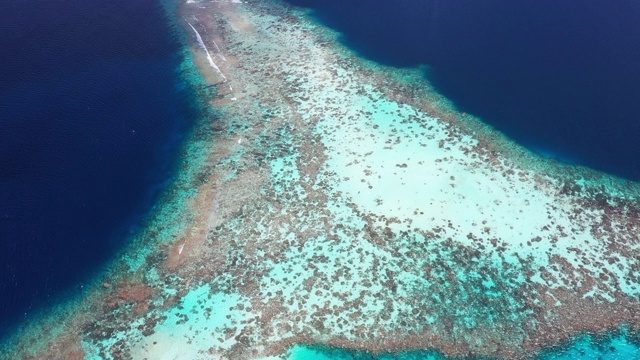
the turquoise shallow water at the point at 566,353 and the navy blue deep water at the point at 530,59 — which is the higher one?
the navy blue deep water at the point at 530,59

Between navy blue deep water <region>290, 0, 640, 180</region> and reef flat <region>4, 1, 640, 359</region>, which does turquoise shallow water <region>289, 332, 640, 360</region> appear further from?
navy blue deep water <region>290, 0, 640, 180</region>

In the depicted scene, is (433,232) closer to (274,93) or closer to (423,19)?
(274,93)

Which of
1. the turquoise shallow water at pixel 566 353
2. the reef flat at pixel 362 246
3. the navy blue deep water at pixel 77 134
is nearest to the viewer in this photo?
the turquoise shallow water at pixel 566 353

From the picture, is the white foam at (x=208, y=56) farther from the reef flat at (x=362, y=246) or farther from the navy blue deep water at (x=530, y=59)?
the navy blue deep water at (x=530, y=59)

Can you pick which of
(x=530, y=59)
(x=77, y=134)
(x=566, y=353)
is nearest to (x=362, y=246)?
(x=566, y=353)

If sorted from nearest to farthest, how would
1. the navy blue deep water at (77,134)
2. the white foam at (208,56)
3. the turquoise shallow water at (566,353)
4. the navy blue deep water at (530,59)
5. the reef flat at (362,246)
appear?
the turquoise shallow water at (566,353), the reef flat at (362,246), the navy blue deep water at (77,134), the navy blue deep water at (530,59), the white foam at (208,56)

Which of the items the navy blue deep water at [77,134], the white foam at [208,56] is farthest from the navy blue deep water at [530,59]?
the navy blue deep water at [77,134]

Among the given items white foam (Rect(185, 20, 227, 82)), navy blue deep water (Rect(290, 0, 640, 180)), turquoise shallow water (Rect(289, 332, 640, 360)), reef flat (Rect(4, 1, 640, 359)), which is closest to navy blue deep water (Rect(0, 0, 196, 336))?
white foam (Rect(185, 20, 227, 82))

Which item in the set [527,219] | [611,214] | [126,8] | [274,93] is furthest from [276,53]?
[611,214]
